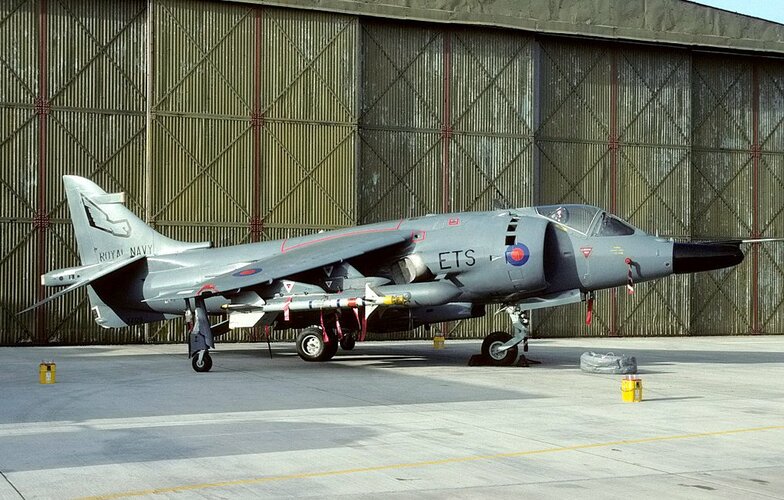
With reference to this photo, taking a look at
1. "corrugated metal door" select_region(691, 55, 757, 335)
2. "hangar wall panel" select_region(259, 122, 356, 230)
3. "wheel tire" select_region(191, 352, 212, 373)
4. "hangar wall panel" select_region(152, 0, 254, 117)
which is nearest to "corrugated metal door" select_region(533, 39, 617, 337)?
"corrugated metal door" select_region(691, 55, 757, 335)

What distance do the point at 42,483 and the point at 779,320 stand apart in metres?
35.4

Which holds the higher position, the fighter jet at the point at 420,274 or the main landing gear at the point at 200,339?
the fighter jet at the point at 420,274

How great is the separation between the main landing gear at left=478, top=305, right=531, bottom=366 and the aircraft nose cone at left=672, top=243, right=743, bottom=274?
3207 mm

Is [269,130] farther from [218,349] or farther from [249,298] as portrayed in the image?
[249,298]

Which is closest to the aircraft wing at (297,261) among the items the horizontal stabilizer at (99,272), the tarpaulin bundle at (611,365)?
the horizontal stabilizer at (99,272)

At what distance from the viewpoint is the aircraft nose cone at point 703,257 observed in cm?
1914

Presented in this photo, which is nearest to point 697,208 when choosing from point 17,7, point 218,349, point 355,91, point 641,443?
point 355,91

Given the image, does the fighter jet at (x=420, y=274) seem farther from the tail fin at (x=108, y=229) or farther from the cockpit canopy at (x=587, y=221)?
the tail fin at (x=108, y=229)

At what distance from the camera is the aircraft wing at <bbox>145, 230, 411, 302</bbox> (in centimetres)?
1919

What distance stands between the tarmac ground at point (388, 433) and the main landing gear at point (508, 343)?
43 cm

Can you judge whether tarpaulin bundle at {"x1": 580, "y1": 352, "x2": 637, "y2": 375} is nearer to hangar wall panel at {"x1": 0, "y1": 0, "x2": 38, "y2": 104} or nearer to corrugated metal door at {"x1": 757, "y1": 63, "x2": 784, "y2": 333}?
hangar wall panel at {"x1": 0, "y1": 0, "x2": 38, "y2": 104}

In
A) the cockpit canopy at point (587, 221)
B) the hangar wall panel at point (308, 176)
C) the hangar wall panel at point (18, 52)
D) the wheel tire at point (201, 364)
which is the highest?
the hangar wall panel at point (18, 52)

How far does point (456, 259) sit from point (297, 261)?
3232mm

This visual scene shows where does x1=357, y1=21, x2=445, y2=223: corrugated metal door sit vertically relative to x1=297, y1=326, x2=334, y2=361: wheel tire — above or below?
above
